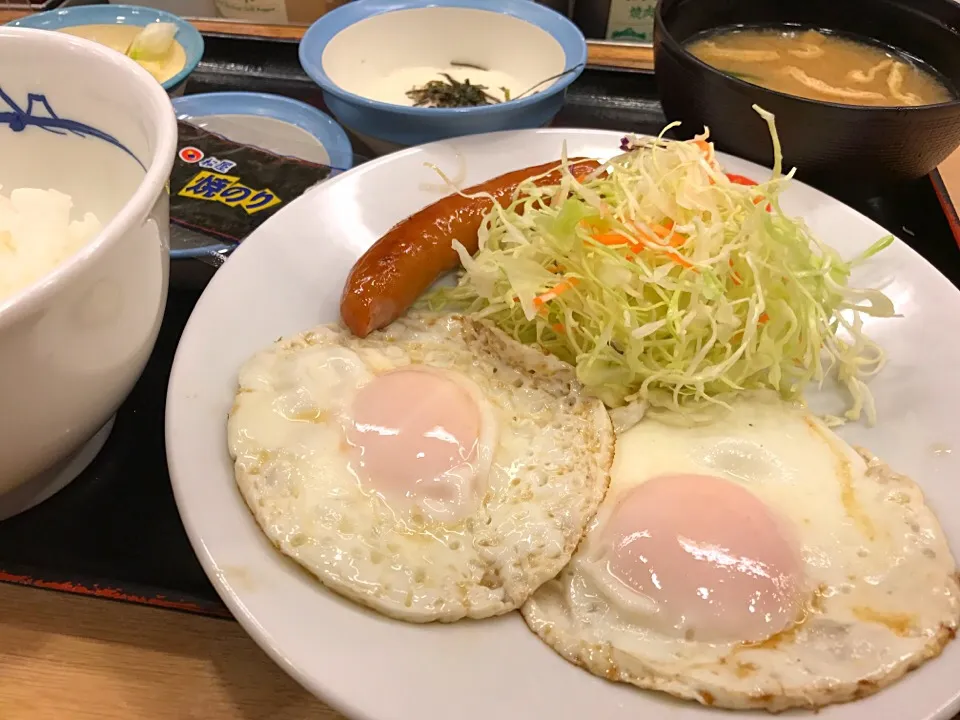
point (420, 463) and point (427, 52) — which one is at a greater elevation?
point (427, 52)

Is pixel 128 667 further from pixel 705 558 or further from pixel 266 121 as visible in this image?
pixel 266 121

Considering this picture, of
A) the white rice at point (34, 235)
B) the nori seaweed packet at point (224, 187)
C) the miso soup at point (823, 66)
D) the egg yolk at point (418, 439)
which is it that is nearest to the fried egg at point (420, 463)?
the egg yolk at point (418, 439)

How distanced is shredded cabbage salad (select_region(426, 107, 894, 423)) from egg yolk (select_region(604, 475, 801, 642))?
0.22 metres

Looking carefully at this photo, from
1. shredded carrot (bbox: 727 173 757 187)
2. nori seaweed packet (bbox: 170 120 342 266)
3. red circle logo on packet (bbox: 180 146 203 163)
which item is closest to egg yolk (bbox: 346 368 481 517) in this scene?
nori seaweed packet (bbox: 170 120 342 266)

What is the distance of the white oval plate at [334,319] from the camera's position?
1.04m

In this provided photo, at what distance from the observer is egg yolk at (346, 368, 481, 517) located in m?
1.29

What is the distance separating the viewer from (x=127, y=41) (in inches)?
101

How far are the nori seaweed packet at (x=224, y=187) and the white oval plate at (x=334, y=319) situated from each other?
0.21 meters

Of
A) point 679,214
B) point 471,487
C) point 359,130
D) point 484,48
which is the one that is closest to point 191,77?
point 359,130

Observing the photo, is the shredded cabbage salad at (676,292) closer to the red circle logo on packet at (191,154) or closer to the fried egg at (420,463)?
the fried egg at (420,463)

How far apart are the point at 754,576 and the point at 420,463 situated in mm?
607

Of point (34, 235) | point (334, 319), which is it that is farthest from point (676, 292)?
point (34, 235)

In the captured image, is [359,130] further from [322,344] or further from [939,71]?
[939,71]

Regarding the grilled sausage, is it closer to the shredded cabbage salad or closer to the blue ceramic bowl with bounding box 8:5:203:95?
the shredded cabbage salad
